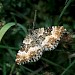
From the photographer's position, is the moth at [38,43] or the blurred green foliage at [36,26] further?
the blurred green foliage at [36,26]

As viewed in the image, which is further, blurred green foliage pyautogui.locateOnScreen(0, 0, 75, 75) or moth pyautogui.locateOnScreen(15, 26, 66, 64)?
blurred green foliage pyautogui.locateOnScreen(0, 0, 75, 75)

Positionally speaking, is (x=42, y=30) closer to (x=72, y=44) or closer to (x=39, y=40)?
(x=39, y=40)

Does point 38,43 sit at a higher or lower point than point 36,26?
lower

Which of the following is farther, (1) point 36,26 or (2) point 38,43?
(1) point 36,26

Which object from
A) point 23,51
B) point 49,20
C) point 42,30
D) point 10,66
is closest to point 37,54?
point 23,51
